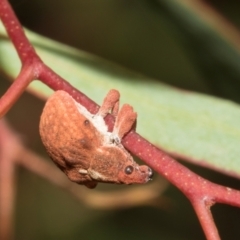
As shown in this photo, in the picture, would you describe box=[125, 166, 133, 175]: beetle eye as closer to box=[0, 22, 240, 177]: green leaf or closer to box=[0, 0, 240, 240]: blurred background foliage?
box=[0, 22, 240, 177]: green leaf

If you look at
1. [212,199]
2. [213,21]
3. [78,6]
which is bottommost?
[212,199]

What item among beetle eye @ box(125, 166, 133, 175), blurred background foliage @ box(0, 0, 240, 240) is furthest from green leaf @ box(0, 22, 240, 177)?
blurred background foliage @ box(0, 0, 240, 240)

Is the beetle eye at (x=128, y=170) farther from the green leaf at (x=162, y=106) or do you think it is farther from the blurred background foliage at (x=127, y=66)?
the blurred background foliage at (x=127, y=66)

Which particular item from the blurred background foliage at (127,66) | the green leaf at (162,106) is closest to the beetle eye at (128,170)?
the green leaf at (162,106)

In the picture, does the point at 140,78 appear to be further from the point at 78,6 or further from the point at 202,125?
the point at 78,6

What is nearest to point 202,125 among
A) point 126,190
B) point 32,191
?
point 126,190

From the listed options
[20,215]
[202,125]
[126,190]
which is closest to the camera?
[202,125]

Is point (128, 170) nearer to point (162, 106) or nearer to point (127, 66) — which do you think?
point (162, 106)
